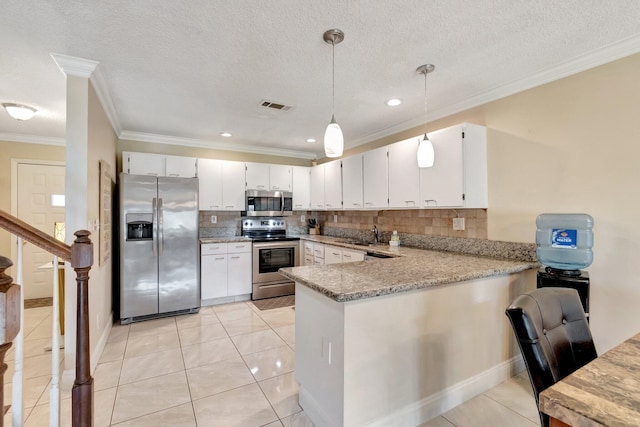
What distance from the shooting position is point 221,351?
2.76m

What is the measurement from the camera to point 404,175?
3.27 metres

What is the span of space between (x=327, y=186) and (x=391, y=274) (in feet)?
9.65

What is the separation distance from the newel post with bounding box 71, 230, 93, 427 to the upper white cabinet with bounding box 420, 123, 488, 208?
108 inches

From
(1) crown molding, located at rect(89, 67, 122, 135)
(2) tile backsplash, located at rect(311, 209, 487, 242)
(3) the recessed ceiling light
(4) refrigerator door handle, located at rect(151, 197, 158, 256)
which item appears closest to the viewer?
(1) crown molding, located at rect(89, 67, 122, 135)

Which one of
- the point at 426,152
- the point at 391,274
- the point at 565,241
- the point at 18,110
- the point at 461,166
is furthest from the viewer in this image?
the point at 18,110

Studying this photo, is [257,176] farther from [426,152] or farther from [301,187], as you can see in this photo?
[426,152]

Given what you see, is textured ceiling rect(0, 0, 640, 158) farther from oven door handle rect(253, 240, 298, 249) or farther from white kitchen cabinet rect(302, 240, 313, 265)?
white kitchen cabinet rect(302, 240, 313, 265)

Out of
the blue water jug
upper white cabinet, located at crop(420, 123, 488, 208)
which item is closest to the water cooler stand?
the blue water jug

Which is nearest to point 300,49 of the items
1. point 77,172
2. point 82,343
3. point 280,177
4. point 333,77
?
point 333,77

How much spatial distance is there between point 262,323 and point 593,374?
3092 mm

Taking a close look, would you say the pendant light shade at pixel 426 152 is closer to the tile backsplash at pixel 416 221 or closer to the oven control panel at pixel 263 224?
the tile backsplash at pixel 416 221

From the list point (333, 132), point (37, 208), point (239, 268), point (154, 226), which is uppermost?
point (333, 132)

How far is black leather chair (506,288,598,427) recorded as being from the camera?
1.00m

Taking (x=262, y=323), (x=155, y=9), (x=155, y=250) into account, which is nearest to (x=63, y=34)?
(x=155, y=9)
